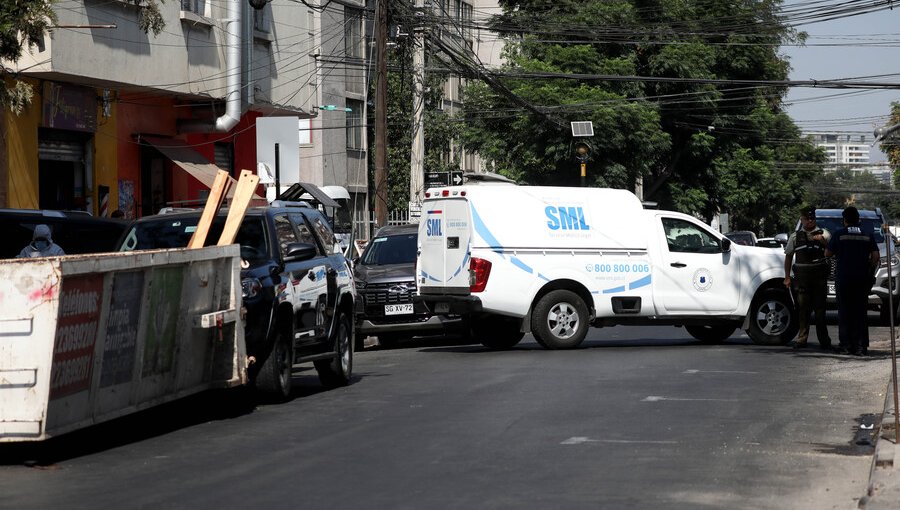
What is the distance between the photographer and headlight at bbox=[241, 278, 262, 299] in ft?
39.3

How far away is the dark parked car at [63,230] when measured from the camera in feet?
51.4

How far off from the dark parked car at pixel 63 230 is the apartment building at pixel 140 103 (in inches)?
207

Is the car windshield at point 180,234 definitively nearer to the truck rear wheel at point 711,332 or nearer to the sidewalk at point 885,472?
the sidewalk at point 885,472

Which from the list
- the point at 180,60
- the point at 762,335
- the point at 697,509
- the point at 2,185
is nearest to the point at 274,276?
the point at 697,509

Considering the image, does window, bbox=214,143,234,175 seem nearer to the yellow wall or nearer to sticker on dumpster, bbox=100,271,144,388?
the yellow wall

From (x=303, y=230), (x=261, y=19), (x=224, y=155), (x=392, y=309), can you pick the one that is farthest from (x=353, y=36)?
(x=303, y=230)

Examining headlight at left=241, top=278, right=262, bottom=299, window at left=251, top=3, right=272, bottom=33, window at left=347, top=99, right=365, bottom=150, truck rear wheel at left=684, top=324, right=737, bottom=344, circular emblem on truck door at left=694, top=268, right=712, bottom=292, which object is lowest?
truck rear wheel at left=684, top=324, right=737, bottom=344

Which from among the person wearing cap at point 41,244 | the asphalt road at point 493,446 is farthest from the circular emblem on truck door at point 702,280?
the person wearing cap at point 41,244

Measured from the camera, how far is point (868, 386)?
543 inches

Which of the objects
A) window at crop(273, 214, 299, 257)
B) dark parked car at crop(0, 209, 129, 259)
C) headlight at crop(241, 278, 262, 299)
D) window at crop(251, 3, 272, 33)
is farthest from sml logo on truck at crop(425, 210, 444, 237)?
window at crop(251, 3, 272, 33)

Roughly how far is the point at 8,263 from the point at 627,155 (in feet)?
127

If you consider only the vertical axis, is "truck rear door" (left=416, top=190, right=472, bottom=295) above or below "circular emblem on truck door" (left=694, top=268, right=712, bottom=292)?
above

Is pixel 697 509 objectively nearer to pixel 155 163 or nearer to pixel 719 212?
pixel 155 163

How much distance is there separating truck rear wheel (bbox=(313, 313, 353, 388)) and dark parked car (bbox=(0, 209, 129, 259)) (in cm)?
334
